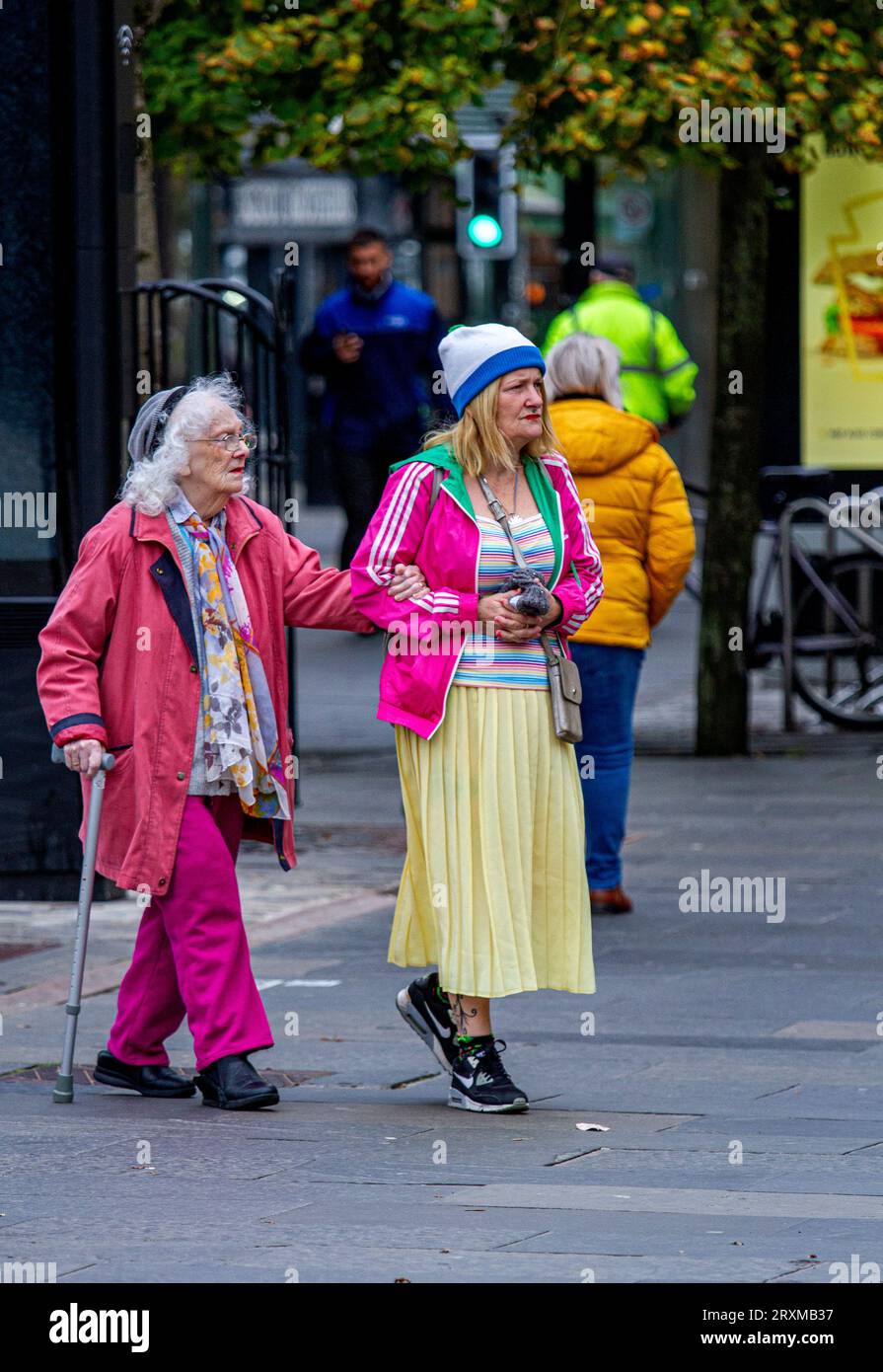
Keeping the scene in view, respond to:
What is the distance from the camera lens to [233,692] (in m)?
6.26

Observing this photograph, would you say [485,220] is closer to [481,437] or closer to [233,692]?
[481,437]

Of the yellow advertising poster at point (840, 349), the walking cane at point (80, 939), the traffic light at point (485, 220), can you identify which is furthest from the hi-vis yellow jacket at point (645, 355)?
the walking cane at point (80, 939)

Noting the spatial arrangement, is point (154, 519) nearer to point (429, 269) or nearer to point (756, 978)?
point (756, 978)

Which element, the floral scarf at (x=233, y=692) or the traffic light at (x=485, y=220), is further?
the traffic light at (x=485, y=220)

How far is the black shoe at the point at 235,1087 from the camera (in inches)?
242

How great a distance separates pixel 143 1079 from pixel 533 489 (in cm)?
172

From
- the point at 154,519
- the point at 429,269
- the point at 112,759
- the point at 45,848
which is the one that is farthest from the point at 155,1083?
the point at 429,269

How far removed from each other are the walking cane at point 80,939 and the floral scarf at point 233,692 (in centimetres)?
27

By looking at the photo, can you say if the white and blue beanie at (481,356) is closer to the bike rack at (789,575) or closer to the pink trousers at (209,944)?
the pink trousers at (209,944)

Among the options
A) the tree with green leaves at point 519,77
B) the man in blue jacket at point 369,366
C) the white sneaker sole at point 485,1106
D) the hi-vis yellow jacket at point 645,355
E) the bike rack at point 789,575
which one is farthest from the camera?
the man in blue jacket at point 369,366

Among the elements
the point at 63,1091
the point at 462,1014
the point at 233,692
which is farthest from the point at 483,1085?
the point at 233,692

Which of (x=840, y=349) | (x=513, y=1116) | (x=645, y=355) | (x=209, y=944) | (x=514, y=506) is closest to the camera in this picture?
(x=513, y=1116)

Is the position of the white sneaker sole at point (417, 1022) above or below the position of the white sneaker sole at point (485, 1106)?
above

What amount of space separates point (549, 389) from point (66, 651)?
2868mm
